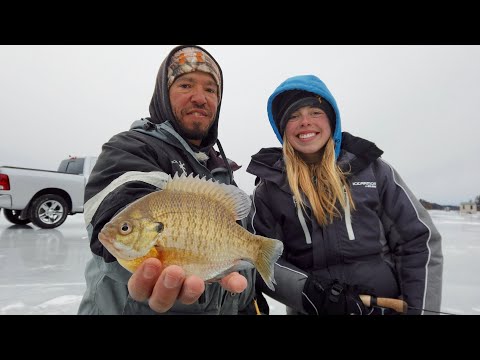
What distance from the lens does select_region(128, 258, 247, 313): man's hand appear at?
100 cm

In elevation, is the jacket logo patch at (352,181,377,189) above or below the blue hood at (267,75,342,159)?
below

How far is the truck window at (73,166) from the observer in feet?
26.7

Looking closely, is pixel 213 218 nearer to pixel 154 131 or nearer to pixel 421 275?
pixel 154 131

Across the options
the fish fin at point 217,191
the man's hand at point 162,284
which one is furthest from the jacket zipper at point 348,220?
the man's hand at point 162,284

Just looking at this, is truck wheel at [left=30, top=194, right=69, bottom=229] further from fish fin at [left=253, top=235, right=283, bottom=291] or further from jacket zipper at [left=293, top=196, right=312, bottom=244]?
fish fin at [left=253, top=235, right=283, bottom=291]

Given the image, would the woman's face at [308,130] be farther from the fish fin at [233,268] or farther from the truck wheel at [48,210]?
the truck wheel at [48,210]

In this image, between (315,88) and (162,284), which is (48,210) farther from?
(162,284)

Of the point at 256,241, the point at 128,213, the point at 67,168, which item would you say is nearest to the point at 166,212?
the point at 128,213

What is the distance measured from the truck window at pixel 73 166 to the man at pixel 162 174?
6983 mm

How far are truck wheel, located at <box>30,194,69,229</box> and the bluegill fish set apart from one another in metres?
6.94

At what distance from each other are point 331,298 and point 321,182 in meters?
0.81

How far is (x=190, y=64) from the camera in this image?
1.96m

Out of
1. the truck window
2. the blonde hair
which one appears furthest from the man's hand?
the truck window

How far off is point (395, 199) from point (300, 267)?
823 mm
